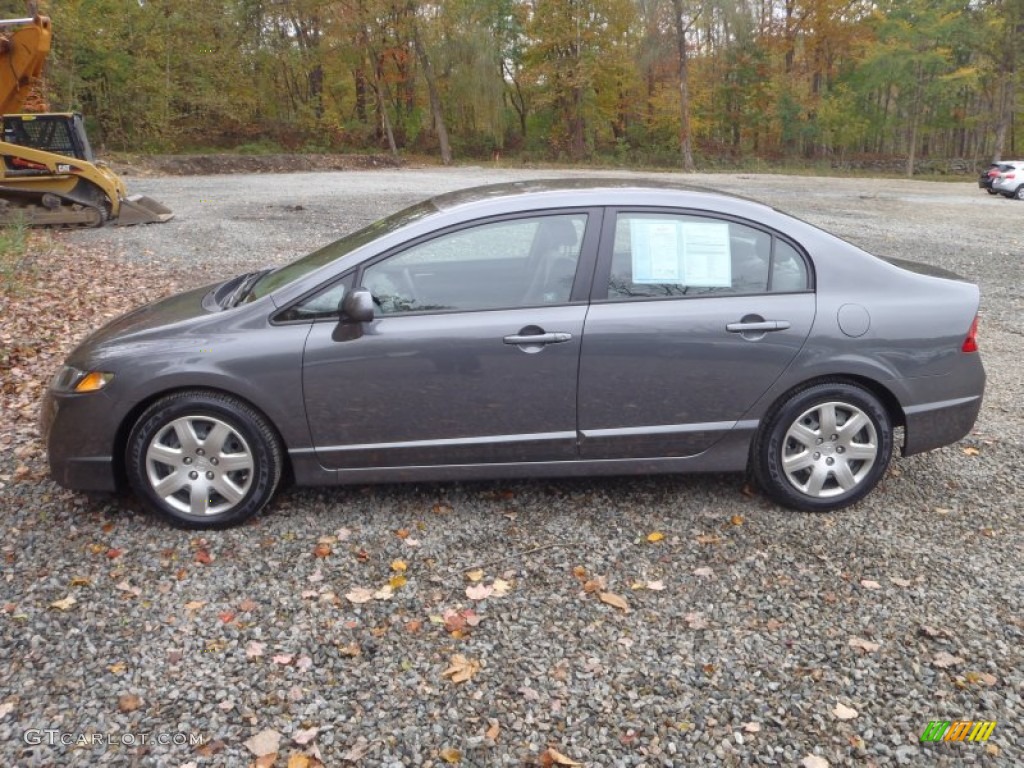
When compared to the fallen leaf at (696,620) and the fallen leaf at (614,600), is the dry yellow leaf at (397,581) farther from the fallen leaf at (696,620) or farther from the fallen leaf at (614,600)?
the fallen leaf at (696,620)

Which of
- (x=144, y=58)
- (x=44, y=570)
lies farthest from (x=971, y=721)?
(x=144, y=58)

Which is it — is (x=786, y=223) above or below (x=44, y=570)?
above

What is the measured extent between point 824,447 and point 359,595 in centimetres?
239

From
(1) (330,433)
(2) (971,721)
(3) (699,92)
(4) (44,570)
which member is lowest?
(2) (971,721)

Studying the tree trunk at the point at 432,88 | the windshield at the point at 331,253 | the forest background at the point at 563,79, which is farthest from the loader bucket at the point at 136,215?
the tree trunk at the point at 432,88

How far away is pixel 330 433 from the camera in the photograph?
390cm

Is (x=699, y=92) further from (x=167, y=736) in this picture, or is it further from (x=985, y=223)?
(x=167, y=736)

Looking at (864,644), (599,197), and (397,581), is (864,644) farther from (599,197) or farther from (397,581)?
(599,197)

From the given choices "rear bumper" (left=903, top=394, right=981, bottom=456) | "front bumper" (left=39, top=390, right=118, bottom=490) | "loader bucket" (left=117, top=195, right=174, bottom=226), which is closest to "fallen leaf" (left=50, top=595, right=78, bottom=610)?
"front bumper" (left=39, top=390, right=118, bottom=490)

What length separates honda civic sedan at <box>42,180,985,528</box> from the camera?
3.82 meters

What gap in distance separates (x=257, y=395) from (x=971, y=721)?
3.18m

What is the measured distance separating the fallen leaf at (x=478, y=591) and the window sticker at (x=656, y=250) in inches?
64.3

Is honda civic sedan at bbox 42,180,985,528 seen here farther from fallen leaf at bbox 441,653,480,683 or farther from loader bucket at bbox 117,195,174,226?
loader bucket at bbox 117,195,174,226

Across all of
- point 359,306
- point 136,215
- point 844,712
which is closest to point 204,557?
point 359,306
